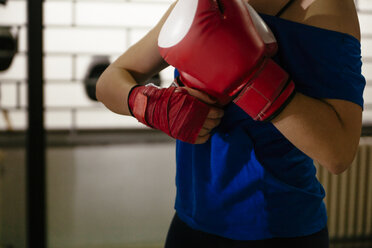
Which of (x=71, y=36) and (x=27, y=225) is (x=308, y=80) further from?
(x=71, y=36)

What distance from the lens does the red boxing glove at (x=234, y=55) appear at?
0.53 m

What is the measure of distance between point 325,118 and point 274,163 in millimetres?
130

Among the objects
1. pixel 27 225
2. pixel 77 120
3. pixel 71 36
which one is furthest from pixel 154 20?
pixel 27 225

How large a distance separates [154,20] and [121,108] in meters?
1.97

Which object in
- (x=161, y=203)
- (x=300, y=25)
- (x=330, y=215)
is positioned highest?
(x=300, y=25)

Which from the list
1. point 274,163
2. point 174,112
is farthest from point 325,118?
point 174,112

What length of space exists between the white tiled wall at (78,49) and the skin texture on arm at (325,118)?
6.75ft

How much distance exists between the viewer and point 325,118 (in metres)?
0.55

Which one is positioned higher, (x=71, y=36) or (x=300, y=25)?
(x=300, y=25)

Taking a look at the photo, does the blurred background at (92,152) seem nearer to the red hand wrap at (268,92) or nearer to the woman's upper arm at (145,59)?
the woman's upper arm at (145,59)

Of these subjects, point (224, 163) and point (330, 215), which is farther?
point (330, 215)

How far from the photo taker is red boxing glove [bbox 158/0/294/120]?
0.53 m

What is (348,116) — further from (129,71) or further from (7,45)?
(7,45)

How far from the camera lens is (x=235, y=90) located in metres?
0.56
